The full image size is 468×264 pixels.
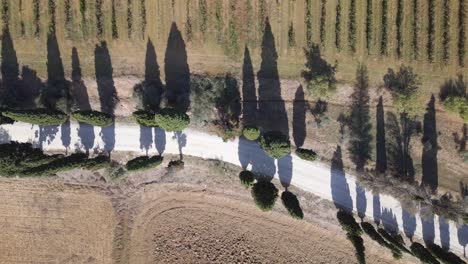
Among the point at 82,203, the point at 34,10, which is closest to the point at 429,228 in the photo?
the point at 82,203

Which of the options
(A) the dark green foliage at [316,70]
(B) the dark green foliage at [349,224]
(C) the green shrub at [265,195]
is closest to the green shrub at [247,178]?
(C) the green shrub at [265,195]

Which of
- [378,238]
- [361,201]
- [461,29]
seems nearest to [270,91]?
[361,201]

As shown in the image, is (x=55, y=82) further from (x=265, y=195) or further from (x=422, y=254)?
(x=422, y=254)

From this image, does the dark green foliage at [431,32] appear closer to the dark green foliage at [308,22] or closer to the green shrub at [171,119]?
the dark green foliage at [308,22]

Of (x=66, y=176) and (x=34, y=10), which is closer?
(x=34, y=10)

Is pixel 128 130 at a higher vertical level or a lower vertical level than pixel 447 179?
higher

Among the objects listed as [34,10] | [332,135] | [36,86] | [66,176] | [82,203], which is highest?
[34,10]

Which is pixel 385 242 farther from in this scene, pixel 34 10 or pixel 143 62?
pixel 34 10
